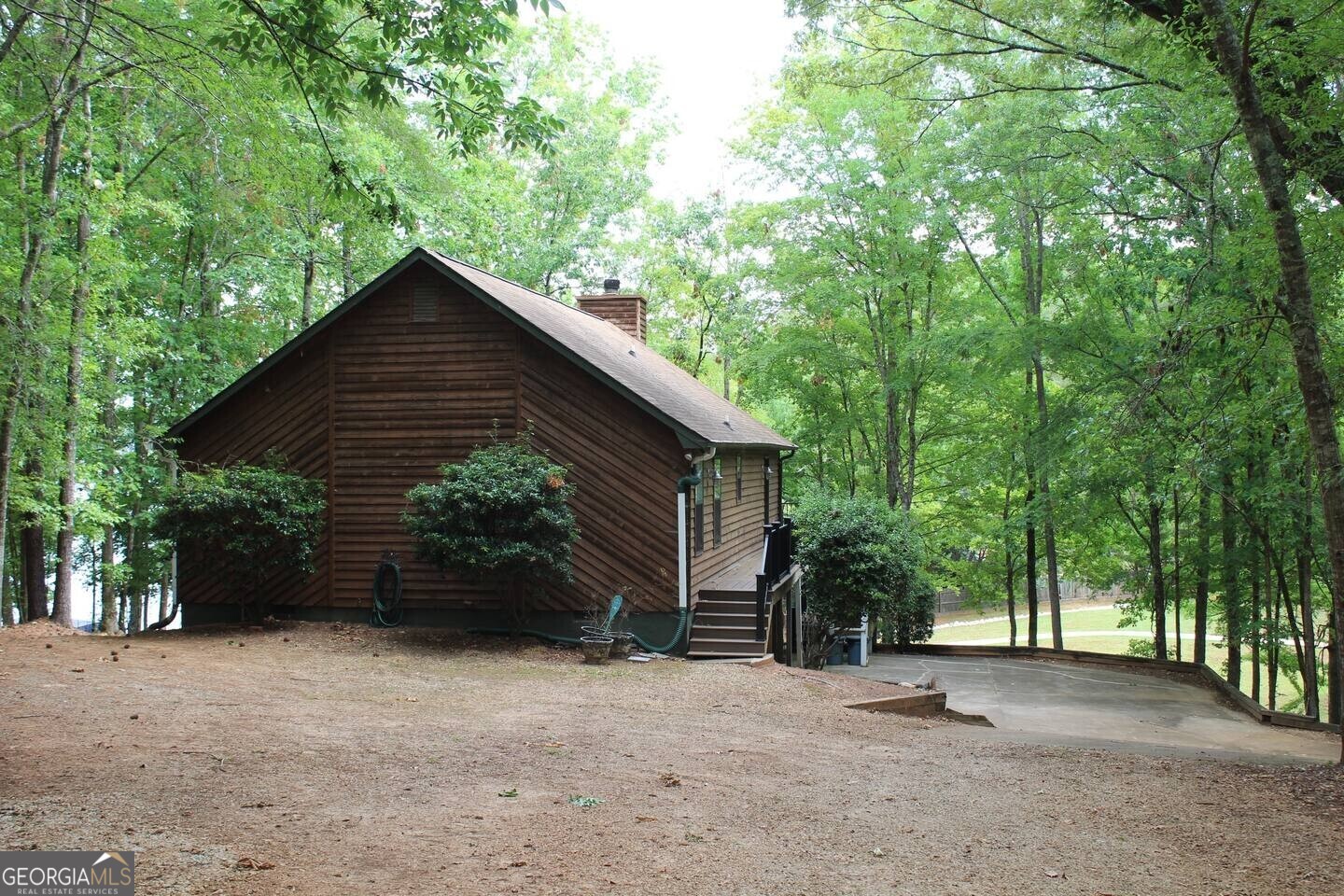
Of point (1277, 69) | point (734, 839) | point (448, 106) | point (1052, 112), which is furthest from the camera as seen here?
point (1052, 112)

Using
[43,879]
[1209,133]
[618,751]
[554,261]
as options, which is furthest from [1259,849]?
[554,261]

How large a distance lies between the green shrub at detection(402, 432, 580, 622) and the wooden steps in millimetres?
2016

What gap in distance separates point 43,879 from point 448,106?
564cm

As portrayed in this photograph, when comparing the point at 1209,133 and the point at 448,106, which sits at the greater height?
the point at 1209,133

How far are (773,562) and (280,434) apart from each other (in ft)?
26.5

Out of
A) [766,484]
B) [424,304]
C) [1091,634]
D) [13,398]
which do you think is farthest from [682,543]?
[1091,634]

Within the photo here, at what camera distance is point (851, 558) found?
16000mm

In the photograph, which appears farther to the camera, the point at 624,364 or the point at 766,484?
the point at 766,484

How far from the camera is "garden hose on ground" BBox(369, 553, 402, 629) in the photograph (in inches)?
533

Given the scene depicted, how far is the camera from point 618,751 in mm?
6988

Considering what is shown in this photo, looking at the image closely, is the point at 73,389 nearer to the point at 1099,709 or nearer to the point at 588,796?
the point at 588,796

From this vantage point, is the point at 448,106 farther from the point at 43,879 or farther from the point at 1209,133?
the point at 1209,133

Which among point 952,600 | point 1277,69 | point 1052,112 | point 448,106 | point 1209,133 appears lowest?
point 952,600

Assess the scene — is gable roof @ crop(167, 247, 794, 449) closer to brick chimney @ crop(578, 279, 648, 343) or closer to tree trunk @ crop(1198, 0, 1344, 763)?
brick chimney @ crop(578, 279, 648, 343)
